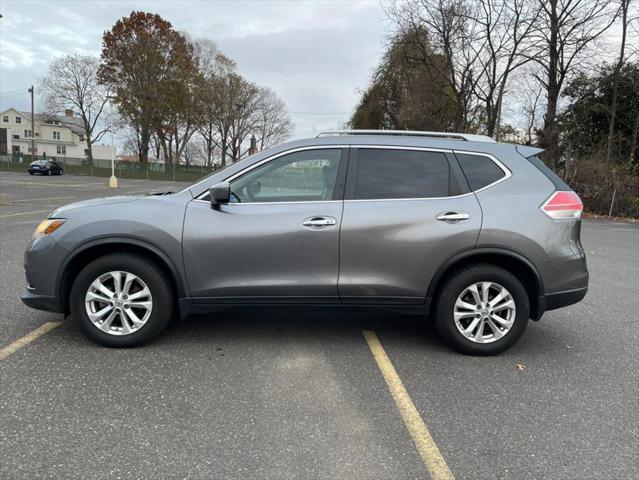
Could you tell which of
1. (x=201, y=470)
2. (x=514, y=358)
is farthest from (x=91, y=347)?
(x=514, y=358)

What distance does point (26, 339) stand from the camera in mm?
4047

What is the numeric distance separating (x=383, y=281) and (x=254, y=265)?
1.04 meters

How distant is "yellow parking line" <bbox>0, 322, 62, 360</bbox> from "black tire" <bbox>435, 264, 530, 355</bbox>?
135 inches

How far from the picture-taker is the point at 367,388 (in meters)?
3.37

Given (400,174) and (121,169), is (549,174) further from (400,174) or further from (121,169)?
(121,169)

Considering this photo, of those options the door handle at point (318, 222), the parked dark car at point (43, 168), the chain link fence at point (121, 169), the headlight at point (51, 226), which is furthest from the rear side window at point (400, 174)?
the chain link fence at point (121, 169)

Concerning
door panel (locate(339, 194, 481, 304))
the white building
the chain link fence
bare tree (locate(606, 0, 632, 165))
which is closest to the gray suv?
door panel (locate(339, 194, 481, 304))

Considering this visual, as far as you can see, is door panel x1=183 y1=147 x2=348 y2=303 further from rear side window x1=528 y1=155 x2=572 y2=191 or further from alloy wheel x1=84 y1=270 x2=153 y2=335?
rear side window x1=528 y1=155 x2=572 y2=191

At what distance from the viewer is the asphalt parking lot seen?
8.29 feet

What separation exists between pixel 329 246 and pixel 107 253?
182cm

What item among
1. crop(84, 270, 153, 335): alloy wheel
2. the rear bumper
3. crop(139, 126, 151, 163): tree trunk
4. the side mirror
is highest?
crop(139, 126, 151, 163): tree trunk

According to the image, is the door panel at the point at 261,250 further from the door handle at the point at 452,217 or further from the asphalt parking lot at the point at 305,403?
the door handle at the point at 452,217

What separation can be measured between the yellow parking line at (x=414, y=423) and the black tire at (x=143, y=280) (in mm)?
1786

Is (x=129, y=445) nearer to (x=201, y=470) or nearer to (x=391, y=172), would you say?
(x=201, y=470)
